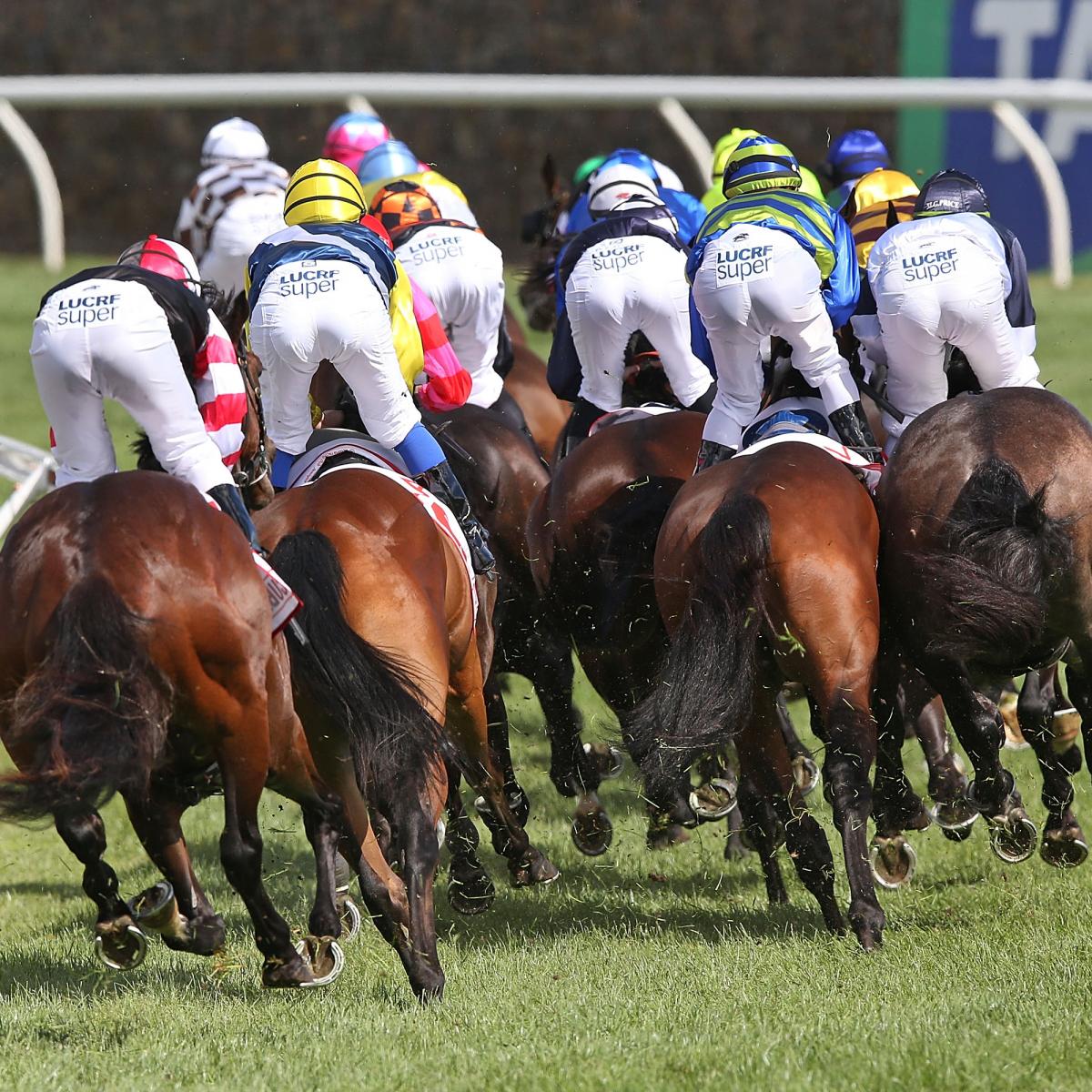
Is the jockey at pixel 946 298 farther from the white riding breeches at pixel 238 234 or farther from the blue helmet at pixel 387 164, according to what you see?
the white riding breeches at pixel 238 234

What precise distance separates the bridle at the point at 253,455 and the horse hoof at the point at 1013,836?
2631 mm

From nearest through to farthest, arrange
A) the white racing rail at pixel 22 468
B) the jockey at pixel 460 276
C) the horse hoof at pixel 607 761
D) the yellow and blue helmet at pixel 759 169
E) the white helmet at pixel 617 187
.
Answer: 1. the yellow and blue helmet at pixel 759 169
2. the horse hoof at pixel 607 761
3. the jockey at pixel 460 276
4. the white helmet at pixel 617 187
5. the white racing rail at pixel 22 468

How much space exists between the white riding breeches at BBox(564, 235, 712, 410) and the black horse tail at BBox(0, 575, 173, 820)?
2771mm

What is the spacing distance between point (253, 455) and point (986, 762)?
2.55 meters

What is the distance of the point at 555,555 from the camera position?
255 inches

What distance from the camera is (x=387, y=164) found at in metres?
9.12

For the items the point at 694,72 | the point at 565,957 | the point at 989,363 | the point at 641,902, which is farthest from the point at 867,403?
the point at 694,72

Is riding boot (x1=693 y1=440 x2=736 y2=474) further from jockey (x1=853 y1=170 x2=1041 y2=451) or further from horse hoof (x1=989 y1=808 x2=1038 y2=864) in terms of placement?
horse hoof (x1=989 y1=808 x2=1038 y2=864)

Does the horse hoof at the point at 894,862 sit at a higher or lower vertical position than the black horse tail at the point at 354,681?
lower

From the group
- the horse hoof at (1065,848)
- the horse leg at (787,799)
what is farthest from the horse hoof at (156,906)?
the horse hoof at (1065,848)

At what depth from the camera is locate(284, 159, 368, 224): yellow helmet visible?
6.20 m

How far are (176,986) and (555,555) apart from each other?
2.04 m

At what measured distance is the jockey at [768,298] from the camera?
18.7ft

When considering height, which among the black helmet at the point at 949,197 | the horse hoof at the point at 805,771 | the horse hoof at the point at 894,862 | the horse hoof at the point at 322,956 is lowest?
the horse hoof at the point at 805,771
